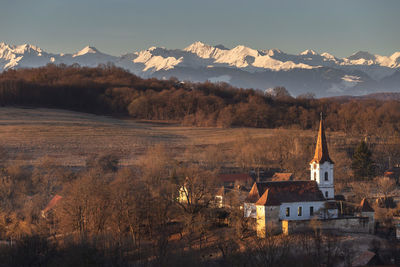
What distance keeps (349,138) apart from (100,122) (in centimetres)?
5776

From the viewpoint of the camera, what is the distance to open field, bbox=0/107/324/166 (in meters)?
114

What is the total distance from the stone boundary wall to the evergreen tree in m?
35.7

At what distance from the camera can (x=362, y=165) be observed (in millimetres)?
103062

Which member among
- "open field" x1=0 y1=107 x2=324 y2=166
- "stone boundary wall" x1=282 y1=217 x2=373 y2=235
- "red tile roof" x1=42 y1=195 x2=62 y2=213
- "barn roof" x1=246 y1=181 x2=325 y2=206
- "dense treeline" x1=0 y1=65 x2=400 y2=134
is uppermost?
→ "dense treeline" x1=0 y1=65 x2=400 y2=134

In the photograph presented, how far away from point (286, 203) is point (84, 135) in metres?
71.8

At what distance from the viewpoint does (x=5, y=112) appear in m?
154

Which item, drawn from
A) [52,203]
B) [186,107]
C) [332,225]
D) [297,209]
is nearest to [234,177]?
[297,209]

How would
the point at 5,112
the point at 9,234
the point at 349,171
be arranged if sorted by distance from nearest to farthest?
the point at 9,234
the point at 349,171
the point at 5,112

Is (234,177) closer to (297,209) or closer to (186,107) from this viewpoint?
(297,209)

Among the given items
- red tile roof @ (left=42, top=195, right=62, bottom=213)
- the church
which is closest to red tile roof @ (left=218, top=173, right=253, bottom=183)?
→ the church

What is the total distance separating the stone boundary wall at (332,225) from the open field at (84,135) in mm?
45082

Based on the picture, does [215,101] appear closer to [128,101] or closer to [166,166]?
[128,101]

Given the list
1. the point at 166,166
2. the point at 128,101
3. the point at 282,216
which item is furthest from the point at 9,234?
the point at 128,101

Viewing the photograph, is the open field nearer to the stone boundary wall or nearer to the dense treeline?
the dense treeline
